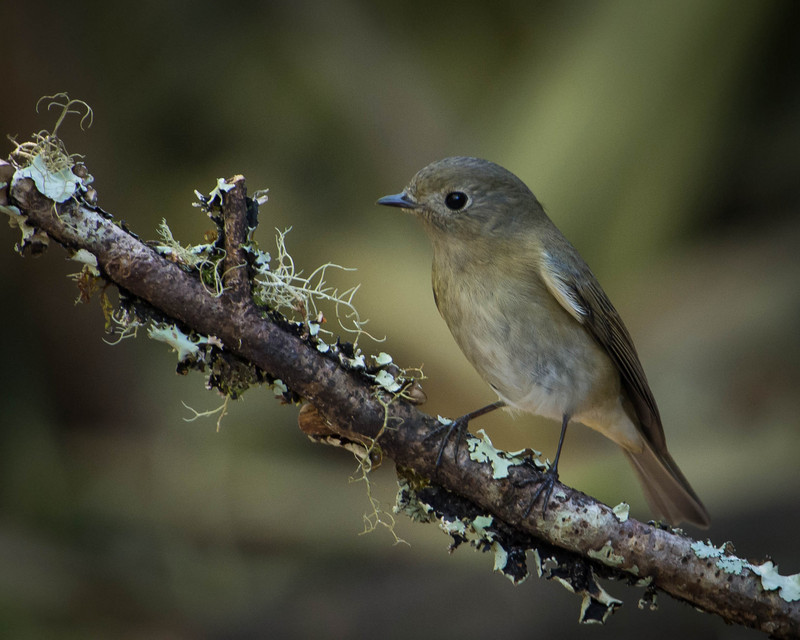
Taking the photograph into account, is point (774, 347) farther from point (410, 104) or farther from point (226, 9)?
point (226, 9)

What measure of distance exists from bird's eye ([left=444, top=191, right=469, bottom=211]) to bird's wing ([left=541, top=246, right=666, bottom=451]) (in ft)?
0.88

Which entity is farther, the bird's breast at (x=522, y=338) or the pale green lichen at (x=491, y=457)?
the bird's breast at (x=522, y=338)

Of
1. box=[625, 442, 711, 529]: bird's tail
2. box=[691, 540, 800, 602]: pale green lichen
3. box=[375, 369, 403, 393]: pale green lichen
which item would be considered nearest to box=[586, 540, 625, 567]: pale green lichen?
box=[691, 540, 800, 602]: pale green lichen

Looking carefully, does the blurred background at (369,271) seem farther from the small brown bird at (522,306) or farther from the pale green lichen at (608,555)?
the pale green lichen at (608,555)

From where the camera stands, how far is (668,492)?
7.23 feet

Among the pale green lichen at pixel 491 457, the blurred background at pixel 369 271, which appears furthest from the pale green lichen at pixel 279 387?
the blurred background at pixel 369 271

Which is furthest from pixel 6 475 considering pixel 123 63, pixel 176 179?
pixel 123 63

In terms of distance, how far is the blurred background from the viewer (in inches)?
109

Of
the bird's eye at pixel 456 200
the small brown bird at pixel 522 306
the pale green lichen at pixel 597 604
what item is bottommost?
the pale green lichen at pixel 597 604

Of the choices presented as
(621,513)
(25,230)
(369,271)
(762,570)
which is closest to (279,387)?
(25,230)

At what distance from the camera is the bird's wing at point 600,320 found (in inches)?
78.5

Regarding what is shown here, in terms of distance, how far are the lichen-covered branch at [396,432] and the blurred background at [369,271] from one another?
1.20 m

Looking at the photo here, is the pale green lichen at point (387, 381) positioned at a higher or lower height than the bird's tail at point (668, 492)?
lower

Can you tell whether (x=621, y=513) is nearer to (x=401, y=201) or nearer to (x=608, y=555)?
(x=608, y=555)
